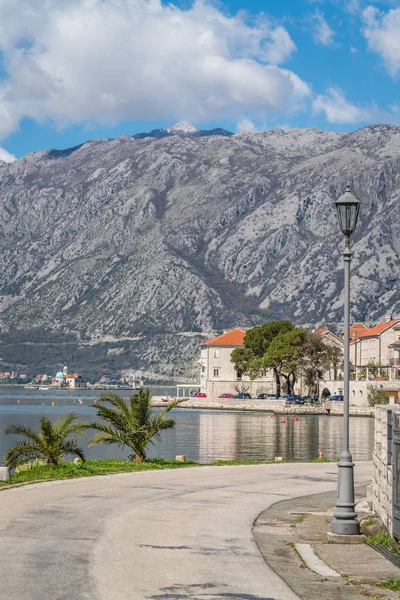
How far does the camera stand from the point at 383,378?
14100 cm

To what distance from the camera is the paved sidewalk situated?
→ 12992 mm

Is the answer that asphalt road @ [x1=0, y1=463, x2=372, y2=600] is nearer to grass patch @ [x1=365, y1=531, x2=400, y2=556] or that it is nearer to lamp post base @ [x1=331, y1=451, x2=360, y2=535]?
lamp post base @ [x1=331, y1=451, x2=360, y2=535]

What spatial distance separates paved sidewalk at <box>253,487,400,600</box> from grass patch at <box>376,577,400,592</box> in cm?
15

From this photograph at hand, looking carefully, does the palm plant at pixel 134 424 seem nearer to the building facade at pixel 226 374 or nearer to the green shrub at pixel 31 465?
the green shrub at pixel 31 465

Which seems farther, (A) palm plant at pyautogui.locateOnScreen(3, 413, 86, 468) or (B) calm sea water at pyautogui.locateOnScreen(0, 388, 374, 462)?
(B) calm sea water at pyautogui.locateOnScreen(0, 388, 374, 462)

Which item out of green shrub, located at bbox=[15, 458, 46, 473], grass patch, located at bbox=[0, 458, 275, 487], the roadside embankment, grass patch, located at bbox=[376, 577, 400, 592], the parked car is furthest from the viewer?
the parked car

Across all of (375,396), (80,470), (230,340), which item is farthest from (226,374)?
(80,470)

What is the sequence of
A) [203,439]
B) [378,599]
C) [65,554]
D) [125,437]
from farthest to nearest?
1. [203,439]
2. [125,437]
3. [65,554]
4. [378,599]

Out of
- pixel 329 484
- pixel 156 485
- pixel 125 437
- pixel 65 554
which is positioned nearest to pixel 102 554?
pixel 65 554

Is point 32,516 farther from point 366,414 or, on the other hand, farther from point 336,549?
point 366,414

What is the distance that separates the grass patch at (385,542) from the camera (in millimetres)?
15731

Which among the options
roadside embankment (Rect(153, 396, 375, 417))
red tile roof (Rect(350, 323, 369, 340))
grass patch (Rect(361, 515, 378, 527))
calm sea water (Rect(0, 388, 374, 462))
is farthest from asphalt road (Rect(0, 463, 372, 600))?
red tile roof (Rect(350, 323, 369, 340))

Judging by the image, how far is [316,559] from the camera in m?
15.4

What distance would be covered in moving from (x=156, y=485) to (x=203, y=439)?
177 feet
